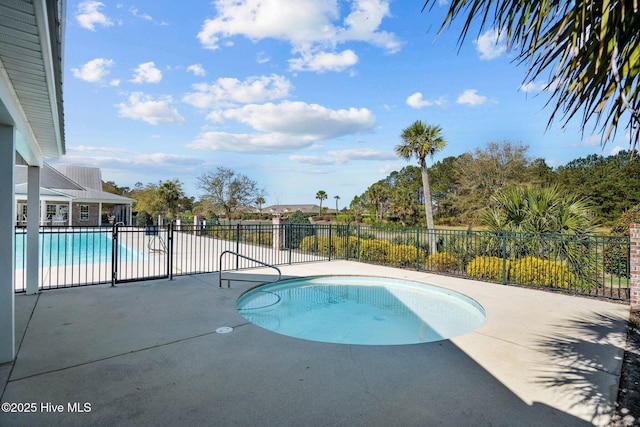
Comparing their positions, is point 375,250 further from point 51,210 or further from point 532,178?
point 51,210

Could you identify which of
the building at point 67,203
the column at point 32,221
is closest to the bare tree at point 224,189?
the building at point 67,203

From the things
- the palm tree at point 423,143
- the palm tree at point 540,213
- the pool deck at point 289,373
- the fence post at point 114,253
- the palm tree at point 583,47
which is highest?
the palm tree at point 423,143

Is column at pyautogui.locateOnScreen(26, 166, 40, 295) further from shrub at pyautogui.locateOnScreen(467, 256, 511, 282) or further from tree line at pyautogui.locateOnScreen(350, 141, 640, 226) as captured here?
tree line at pyautogui.locateOnScreen(350, 141, 640, 226)

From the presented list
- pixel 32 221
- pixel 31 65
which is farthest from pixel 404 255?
pixel 31 65

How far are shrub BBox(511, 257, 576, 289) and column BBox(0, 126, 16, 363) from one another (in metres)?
8.85

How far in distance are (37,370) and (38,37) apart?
298 centimetres

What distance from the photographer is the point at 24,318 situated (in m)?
4.63

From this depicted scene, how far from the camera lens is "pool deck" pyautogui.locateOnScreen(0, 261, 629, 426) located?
2.47 metres

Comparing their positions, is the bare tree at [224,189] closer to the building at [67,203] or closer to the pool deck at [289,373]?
the building at [67,203]

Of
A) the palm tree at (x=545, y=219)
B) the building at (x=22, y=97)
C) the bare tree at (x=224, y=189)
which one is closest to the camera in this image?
the building at (x=22, y=97)

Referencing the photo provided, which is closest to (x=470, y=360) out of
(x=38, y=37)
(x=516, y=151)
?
(x=38, y=37)

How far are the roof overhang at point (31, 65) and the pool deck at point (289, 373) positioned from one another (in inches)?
98.1

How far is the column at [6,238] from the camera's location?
127 inches

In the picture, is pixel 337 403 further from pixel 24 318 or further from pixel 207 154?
pixel 207 154
